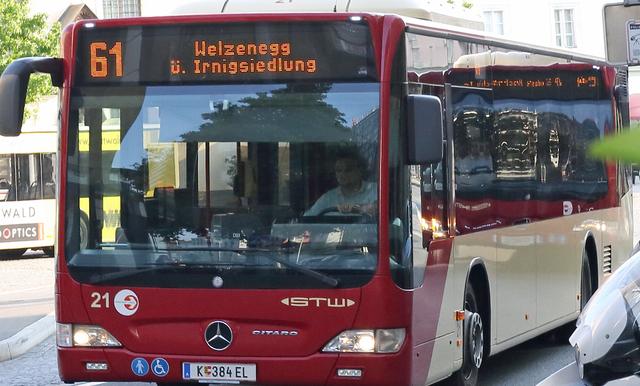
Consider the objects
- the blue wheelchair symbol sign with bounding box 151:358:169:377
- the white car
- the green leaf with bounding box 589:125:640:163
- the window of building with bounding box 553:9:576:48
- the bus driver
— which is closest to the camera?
the green leaf with bounding box 589:125:640:163

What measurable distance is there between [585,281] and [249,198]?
566 cm

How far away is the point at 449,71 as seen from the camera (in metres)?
8.75

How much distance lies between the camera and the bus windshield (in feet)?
24.8

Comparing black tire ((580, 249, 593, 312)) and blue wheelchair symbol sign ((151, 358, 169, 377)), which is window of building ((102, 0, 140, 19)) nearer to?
black tire ((580, 249, 593, 312))

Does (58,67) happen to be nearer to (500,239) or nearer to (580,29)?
(500,239)

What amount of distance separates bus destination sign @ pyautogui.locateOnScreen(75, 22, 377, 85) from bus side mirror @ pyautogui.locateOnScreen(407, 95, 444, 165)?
Result: 0.30 metres

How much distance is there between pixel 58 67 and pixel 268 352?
2.12m

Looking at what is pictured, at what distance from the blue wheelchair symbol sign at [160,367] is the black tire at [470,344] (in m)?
2.16

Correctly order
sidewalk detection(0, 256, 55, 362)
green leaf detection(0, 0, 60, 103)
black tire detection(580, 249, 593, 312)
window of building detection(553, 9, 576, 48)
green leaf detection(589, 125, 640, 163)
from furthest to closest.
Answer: window of building detection(553, 9, 576, 48) < green leaf detection(0, 0, 60, 103) < sidewalk detection(0, 256, 55, 362) < black tire detection(580, 249, 593, 312) < green leaf detection(589, 125, 640, 163)

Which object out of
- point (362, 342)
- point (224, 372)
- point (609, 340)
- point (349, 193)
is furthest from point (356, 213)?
point (609, 340)

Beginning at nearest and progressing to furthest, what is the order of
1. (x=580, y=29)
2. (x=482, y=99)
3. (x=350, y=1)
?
(x=350, y=1) < (x=482, y=99) < (x=580, y=29)

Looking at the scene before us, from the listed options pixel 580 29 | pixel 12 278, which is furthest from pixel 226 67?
pixel 580 29

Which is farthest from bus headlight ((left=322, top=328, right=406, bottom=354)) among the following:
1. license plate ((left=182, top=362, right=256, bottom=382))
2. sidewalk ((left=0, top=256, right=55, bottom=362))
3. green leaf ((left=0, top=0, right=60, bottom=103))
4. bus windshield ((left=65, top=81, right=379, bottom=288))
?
green leaf ((left=0, top=0, right=60, bottom=103))

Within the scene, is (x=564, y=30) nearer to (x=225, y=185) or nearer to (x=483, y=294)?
(x=483, y=294)
